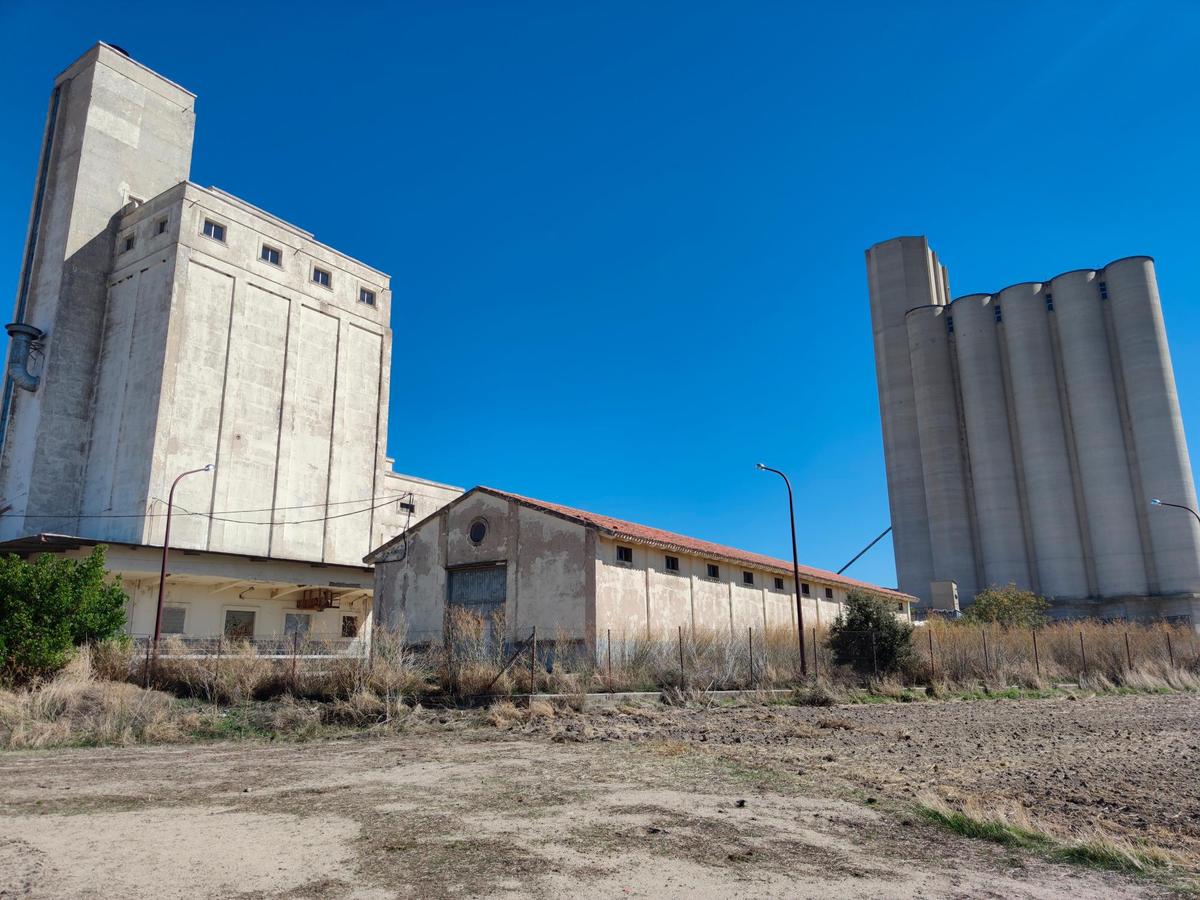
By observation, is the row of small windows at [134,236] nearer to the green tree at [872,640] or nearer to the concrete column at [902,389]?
the green tree at [872,640]

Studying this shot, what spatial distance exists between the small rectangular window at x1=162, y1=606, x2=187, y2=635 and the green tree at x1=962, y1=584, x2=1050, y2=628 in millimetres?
42680

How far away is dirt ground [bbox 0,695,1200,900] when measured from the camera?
6.15 metres

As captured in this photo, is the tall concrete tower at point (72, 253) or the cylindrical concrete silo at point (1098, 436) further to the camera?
the cylindrical concrete silo at point (1098, 436)

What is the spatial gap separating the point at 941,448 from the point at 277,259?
4940 cm

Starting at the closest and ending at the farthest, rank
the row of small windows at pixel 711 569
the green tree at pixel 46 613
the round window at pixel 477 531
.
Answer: the green tree at pixel 46 613 < the row of small windows at pixel 711 569 < the round window at pixel 477 531

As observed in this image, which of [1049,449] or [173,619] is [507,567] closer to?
[173,619]

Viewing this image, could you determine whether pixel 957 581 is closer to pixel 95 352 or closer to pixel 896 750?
→ pixel 896 750

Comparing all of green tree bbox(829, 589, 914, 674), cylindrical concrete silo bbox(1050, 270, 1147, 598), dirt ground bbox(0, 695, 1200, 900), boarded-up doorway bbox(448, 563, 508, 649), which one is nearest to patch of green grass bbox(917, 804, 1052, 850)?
dirt ground bbox(0, 695, 1200, 900)

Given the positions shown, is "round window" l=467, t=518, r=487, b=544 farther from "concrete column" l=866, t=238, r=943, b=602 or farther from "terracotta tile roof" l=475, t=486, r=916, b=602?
"concrete column" l=866, t=238, r=943, b=602

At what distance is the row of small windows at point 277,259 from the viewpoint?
1855 inches

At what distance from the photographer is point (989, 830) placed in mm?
7535

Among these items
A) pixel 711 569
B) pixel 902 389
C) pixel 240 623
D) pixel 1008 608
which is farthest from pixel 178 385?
pixel 902 389

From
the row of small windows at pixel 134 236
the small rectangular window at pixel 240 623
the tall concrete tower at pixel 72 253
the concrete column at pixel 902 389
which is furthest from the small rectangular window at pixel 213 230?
the concrete column at pixel 902 389

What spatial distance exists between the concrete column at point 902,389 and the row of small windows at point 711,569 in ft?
93.0
